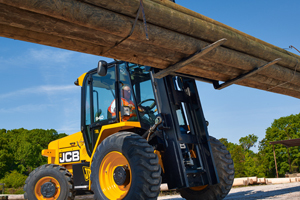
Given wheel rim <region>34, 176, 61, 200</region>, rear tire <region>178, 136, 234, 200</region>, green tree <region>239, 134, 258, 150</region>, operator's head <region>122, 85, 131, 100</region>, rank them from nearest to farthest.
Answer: rear tire <region>178, 136, 234, 200</region>, operator's head <region>122, 85, 131, 100</region>, wheel rim <region>34, 176, 61, 200</region>, green tree <region>239, 134, 258, 150</region>

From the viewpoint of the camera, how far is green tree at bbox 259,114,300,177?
134 ft

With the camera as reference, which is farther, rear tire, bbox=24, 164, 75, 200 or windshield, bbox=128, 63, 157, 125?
rear tire, bbox=24, 164, 75, 200

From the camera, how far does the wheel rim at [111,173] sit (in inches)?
195

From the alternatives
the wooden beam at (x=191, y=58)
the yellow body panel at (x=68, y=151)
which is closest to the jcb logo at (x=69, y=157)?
the yellow body panel at (x=68, y=151)

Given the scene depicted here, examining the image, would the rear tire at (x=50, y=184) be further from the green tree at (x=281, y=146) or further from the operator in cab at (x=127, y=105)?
the green tree at (x=281, y=146)

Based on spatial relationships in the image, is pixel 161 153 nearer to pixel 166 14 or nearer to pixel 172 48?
pixel 172 48

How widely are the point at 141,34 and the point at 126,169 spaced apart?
216 cm

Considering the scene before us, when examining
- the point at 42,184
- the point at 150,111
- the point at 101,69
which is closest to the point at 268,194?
the point at 150,111

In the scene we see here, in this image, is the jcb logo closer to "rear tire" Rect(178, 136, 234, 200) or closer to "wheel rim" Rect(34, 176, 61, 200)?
"wheel rim" Rect(34, 176, 61, 200)

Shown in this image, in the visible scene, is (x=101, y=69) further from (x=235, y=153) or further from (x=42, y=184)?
(x=235, y=153)

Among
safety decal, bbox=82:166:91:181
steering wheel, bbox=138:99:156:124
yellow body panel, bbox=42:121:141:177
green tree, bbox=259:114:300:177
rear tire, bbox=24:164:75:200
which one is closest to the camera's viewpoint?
steering wheel, bbox=138:99:156:124

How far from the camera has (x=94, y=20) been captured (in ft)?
11.9

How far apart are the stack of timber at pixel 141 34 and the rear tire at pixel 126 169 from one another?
1.34 meters

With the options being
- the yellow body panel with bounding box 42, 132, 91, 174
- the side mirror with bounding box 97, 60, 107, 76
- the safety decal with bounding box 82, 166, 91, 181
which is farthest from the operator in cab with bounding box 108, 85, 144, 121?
the yellow body panel with bounding box 42, 132, 91, 174
